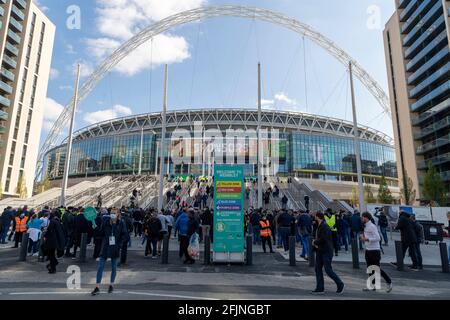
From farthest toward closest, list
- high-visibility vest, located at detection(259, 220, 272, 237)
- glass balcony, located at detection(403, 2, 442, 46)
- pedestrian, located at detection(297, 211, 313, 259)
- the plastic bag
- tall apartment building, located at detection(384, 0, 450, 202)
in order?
glass balcony, located at detection(403, 2, 442, 46) → tall apartment building, located at detection(384, 0, 450, 202) → high-visibility vest, located at detection(259, 220, 272, 237) → pedestrian, located at detection(297, 211, 313, 259) → the plastic bag

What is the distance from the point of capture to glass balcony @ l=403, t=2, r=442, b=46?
50156 mm

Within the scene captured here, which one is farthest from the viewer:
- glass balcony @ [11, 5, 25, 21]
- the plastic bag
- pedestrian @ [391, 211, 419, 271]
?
glass balcony @ [11, 5, 25, 21]

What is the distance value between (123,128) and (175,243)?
3506 inches

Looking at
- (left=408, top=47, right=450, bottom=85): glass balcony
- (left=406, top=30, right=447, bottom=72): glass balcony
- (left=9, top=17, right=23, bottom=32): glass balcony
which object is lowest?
(left=408, top=47, right=450, bottom=85): glass balcony

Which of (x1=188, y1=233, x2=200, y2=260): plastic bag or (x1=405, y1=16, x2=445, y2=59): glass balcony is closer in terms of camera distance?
(x1=188, y1=233, x2=200, y2=260): plastic bag

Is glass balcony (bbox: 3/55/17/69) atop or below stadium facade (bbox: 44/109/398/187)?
atop

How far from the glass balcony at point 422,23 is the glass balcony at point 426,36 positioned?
58.4 inches

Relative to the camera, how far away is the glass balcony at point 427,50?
49.0 m

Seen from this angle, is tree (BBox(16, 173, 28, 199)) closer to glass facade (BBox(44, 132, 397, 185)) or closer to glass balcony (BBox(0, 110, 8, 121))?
glass balcony (BBox(0, 110, 8, 121))

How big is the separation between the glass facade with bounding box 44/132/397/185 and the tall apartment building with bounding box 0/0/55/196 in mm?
19754

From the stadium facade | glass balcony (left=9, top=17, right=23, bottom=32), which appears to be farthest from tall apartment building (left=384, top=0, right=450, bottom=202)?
glass balcony (left=9, top=17, right=23, bottom=32)

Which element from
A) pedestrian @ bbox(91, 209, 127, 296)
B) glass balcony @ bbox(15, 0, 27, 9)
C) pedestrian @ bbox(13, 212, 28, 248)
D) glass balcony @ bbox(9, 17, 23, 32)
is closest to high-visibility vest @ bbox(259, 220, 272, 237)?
pedestrian @ bbox(91, 209, 127, 296)

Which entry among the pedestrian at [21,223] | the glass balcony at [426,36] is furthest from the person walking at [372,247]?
the glass balcony at [426,36]

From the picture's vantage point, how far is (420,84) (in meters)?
54.8
